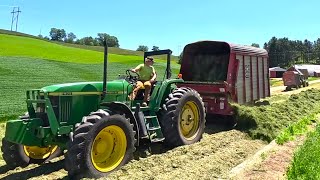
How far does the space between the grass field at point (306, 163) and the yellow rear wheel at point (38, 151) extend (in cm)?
435

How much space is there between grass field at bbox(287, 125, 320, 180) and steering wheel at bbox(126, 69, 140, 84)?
137 inches

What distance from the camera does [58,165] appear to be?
7242mm

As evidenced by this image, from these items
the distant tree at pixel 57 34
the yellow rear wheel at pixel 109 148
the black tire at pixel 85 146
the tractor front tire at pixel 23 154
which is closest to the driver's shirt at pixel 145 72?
the yellow rear wheel at pixel 109 148

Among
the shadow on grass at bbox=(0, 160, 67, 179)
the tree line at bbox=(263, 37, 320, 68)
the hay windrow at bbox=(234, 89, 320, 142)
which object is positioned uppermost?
the tree line at bbox=(263, 37, 320, 68)

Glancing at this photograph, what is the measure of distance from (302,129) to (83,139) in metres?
6.41

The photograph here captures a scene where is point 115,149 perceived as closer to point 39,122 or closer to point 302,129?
point 39,122

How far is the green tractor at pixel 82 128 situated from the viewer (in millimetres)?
5941

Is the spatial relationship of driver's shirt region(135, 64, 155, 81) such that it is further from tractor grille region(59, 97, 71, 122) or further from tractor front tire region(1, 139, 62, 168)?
tractor front tire region(1, 139, 62, 168)

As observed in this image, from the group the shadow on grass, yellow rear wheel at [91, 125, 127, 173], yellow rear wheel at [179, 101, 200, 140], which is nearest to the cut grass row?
yellow rear wheel at [179, 101, 200, 140]

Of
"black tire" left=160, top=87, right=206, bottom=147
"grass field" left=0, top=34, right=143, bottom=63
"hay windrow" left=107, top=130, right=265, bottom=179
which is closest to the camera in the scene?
"hay windrow" left=107, top=130, right=265, bottom=179

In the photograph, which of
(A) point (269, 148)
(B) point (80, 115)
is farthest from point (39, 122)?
(A) point (269, 148)

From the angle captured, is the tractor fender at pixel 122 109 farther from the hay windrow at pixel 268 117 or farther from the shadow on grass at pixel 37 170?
the hay windrow at pixel 268 117

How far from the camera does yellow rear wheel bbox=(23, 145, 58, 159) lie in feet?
23.2

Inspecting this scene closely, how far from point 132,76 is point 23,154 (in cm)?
266
